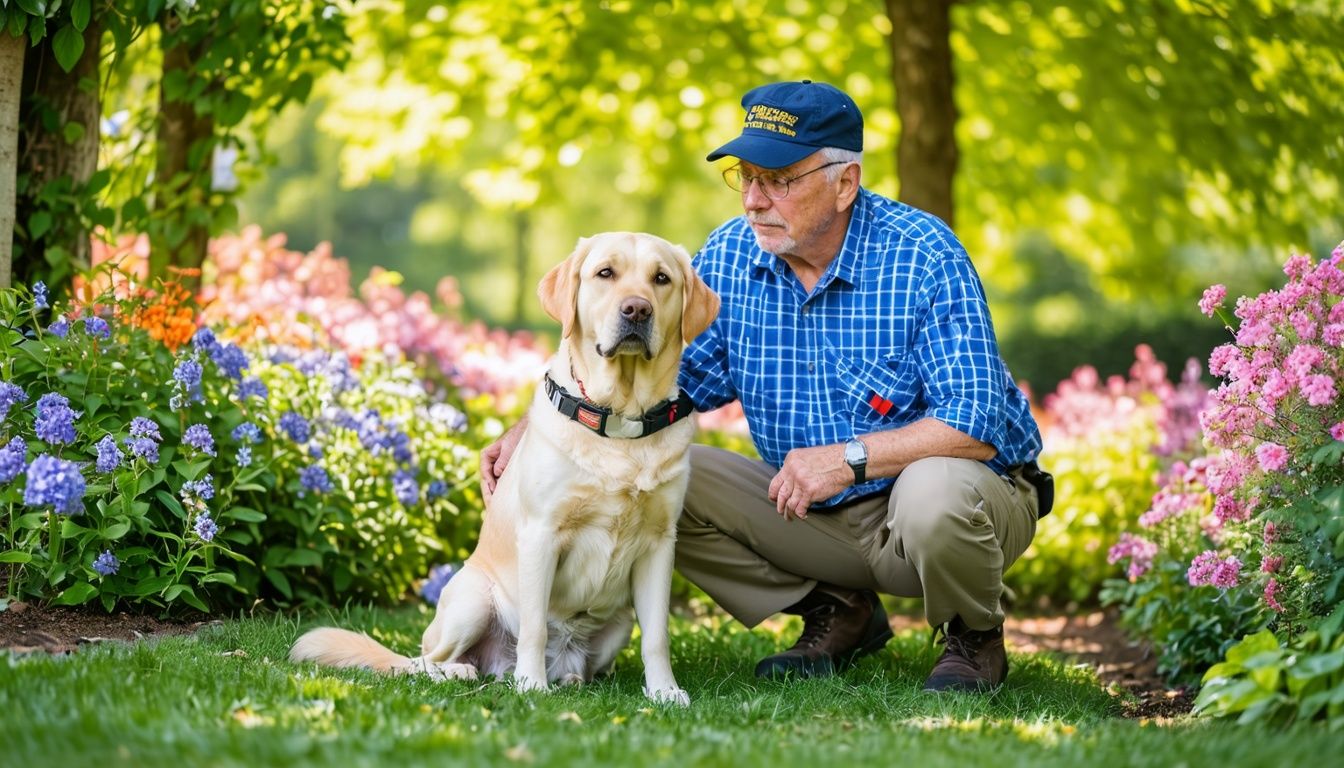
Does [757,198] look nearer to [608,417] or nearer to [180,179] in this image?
[608,417]

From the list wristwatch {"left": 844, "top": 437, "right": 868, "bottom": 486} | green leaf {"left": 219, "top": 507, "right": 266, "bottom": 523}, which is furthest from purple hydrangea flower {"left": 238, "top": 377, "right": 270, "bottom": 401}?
wristwatch {"left": 844, "top": 437, "right": 868, "bottom": 486}

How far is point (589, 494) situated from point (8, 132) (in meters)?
2.33

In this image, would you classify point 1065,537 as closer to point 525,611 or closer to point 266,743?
point 525,611

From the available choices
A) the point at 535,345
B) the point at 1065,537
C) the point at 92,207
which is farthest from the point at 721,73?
the point at 92,207

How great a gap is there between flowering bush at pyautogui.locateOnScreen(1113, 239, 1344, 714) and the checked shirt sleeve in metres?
0.61

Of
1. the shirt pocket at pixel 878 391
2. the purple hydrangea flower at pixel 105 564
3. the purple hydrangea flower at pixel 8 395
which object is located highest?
the shirt pocket at pixel 878 391

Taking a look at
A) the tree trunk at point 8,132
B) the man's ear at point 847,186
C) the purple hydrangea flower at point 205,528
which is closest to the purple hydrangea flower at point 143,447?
the purple hydrangea flower at point 205,528

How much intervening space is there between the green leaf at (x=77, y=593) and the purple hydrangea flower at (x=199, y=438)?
511 mm

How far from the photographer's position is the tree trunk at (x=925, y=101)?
6312mm

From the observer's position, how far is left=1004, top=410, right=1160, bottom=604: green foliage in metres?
6.29

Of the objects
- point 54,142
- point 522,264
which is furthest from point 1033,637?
point 522,264

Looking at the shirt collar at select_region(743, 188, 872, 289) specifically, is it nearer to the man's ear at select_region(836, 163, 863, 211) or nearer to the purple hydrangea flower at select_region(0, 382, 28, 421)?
the man's ear at select_region(836, 163, 863, 211)

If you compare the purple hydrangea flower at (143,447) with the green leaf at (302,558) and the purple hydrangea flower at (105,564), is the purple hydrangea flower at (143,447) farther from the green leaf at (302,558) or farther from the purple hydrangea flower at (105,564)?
the green leaf at (302,558)

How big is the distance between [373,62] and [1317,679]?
7.01m
